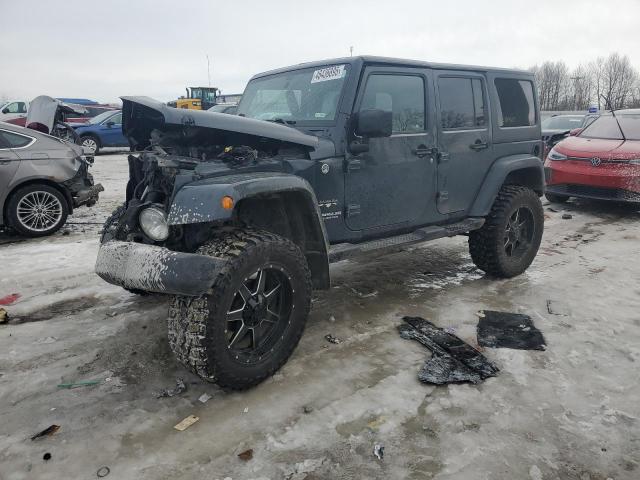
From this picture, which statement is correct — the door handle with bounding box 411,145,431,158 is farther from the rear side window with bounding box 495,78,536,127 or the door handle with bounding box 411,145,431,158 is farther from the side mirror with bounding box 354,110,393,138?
the rear side window with bounding box 495,78,536,127

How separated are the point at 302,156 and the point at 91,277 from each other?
111 inches

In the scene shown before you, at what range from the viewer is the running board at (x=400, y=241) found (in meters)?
3.52

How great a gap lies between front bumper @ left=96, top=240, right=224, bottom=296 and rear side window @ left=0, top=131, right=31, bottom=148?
4979mm

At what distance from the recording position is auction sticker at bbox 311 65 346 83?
11.9ft

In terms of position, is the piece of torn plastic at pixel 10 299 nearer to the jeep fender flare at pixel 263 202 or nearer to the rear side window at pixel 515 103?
the jeep fender flare at pixel 263 202

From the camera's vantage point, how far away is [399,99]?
3.89m

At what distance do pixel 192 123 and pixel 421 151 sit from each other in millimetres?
1926

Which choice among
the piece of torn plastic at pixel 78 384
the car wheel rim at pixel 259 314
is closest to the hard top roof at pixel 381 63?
the car wheel rim at pixel 259 314

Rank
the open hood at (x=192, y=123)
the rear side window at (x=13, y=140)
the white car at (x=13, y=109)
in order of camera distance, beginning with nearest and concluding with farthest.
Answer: the open hood at (x=192, y=123) < the rear side window at (x=13, y=140) < the white car at (x=13, y=109)

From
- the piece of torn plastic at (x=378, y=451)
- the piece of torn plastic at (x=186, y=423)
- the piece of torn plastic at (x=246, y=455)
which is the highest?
the piece of torn plastic at (x=186, y=423)

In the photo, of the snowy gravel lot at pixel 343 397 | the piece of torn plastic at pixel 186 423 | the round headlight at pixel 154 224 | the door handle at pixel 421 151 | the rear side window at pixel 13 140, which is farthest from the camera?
the rear side window at pixel 13 140

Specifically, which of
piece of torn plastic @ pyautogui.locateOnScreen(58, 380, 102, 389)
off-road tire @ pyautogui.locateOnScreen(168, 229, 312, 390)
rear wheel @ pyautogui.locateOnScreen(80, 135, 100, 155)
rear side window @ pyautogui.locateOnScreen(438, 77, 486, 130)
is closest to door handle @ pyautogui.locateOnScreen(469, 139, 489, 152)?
rear side window @ pyautogui.locateOnScreen(438, 77, 486, 130)

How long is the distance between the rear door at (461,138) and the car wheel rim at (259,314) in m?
1.92

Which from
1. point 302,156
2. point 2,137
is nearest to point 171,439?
point 302,156
